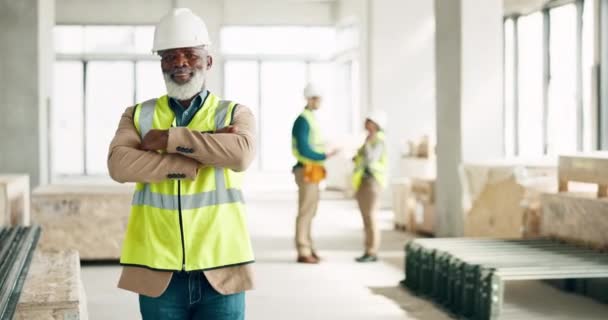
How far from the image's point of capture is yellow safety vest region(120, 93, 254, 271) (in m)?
3.46

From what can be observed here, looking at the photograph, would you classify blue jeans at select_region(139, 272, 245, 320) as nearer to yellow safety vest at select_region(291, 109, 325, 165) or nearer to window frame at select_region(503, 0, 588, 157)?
yellow safety vest at select_region(291, 109, 325, 165)

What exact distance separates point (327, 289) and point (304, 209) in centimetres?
182

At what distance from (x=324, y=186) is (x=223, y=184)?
20.7m

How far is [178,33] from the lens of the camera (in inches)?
138

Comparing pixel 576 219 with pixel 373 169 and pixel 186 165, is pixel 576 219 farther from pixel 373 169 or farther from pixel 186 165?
pixel 186 165

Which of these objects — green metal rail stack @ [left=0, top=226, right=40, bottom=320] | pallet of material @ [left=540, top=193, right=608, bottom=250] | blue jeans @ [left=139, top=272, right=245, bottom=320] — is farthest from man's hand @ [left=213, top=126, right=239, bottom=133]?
pallet of material @ [left=540, top=193, right=608, bottom=250]

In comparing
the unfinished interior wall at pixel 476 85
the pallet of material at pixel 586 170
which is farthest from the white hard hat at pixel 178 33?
the unfinished interior wall at pixel 476 85

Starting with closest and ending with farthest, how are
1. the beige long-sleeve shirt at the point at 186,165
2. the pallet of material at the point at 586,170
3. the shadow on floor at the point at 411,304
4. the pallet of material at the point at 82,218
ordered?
the beige long-sleeve shirt at the point at 186,165
the shadow on floor at the point at 411,304
the pallet of material at the point at 586,170
the pallet of material at the point at 82,218

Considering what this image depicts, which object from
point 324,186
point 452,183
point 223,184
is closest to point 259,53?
point 324,186

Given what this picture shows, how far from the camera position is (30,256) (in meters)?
6.80

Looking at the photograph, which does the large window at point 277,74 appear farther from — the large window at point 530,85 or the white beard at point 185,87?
the white beard at point 185,87

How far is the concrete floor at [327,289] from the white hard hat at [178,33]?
171 inches

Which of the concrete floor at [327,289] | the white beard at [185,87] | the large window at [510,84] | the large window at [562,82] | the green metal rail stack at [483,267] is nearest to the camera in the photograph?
the white beard at [185,87]

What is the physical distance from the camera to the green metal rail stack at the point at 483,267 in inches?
281
